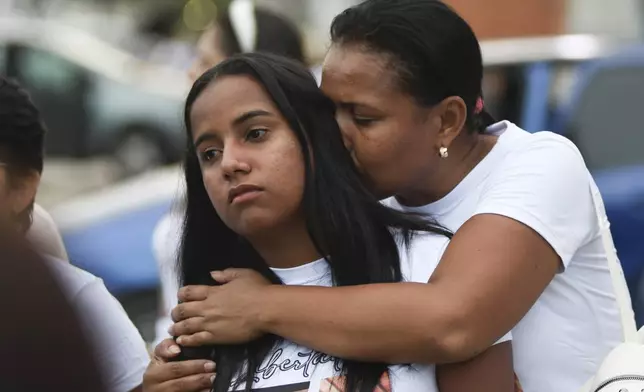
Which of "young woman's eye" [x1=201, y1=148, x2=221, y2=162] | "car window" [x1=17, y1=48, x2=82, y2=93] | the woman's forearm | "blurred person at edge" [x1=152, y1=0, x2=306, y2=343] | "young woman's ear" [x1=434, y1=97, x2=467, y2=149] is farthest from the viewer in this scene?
"car window" [x1=17, y1=48, x2=82, y2=93]

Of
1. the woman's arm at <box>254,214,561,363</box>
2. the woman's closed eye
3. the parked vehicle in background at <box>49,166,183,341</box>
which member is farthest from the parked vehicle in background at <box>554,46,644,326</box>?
the woman's arm at <box>254,214,561,363</box>

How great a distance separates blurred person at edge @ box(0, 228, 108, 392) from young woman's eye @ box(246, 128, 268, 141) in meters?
1.05

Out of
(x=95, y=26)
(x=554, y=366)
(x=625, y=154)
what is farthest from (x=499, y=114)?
(x=95, y=26)

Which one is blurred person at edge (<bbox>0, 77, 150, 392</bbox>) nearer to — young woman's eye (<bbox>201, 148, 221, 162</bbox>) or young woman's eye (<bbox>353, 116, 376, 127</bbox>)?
young woman's eye (<bbox>201, 148, 221, 162</bbox>)

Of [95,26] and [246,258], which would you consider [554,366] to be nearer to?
[246,258]

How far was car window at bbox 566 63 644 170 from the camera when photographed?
6.29 m

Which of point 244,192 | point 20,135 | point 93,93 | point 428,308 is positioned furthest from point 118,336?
point 93,93

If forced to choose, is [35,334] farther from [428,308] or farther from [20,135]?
[20,135]

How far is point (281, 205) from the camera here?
2.26m

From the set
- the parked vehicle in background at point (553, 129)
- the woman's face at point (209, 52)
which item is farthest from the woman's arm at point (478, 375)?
the parked vehicle in background at point (553, 129)

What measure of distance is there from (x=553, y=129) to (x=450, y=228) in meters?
4.26

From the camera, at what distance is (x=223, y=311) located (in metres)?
2.24

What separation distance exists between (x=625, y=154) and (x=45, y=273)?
17.6 ft

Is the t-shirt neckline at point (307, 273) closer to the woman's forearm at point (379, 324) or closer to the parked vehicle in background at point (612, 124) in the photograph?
the woman's forearm at point (379, 324)
